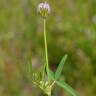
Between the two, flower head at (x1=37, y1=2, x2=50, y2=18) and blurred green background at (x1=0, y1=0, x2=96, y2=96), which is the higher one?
flower head at (x1=37, y1=2, x2=50, y2=18)

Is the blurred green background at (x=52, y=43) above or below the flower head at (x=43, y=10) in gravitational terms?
below

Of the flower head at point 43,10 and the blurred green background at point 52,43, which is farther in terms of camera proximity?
the blurred green background at point 52,43

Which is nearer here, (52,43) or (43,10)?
(43,10)

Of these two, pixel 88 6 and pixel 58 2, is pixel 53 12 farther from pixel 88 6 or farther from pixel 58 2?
pixel 88 6

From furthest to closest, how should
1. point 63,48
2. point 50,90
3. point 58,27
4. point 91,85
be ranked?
point 58,27 < point 63,48 < point 91,85 < point 50,90

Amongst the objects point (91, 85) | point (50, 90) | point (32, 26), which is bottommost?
point (91, 85)

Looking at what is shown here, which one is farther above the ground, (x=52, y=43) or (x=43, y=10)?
(x=43, y=10)

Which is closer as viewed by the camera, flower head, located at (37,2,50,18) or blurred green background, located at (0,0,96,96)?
flower head, located at (37,2,50,18)

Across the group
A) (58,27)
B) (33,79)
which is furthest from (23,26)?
(33,79)
